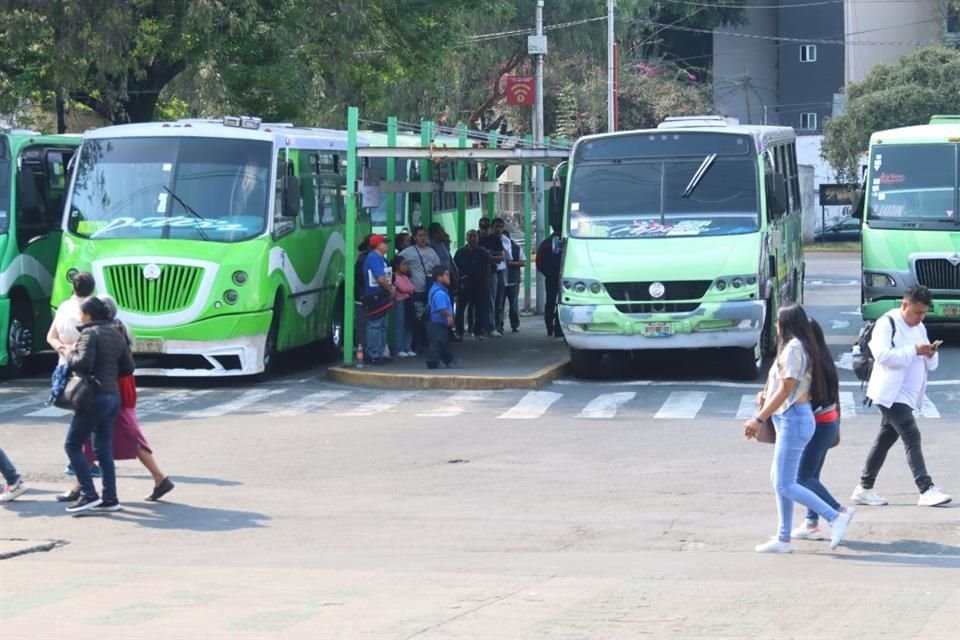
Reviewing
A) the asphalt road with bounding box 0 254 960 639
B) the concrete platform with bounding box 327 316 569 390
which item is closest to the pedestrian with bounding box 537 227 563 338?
the concrete platform with bounding box 327 316 569 390

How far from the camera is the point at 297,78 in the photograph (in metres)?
28.8

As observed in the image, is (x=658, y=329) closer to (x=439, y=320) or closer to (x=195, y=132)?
(x=439, y=320)

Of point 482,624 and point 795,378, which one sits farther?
point 795,378

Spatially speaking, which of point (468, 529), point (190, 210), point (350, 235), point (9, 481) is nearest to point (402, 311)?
point (350, 235)

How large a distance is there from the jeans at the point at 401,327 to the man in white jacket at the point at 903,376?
10386 millimetres

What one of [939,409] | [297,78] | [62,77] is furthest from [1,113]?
[939,409]

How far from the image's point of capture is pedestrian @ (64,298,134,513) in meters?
11.3

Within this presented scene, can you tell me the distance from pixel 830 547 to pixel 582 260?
9.08 m

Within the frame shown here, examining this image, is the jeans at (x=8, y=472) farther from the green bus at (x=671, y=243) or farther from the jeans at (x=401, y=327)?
the jeans at (x=401, y=327)

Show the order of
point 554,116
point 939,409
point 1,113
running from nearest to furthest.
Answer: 1. point 939,409
2. point 1,113
3. point 554,116

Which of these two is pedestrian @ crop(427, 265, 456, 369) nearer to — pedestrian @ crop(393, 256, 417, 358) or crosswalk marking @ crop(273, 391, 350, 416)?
pedestrian @ crop(393, 256, 417, 358)

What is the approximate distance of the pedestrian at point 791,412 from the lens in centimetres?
980

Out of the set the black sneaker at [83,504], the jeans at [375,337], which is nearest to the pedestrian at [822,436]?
the black sneaker at [83,504]

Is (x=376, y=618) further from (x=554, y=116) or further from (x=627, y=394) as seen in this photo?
(x=554, y=116)
